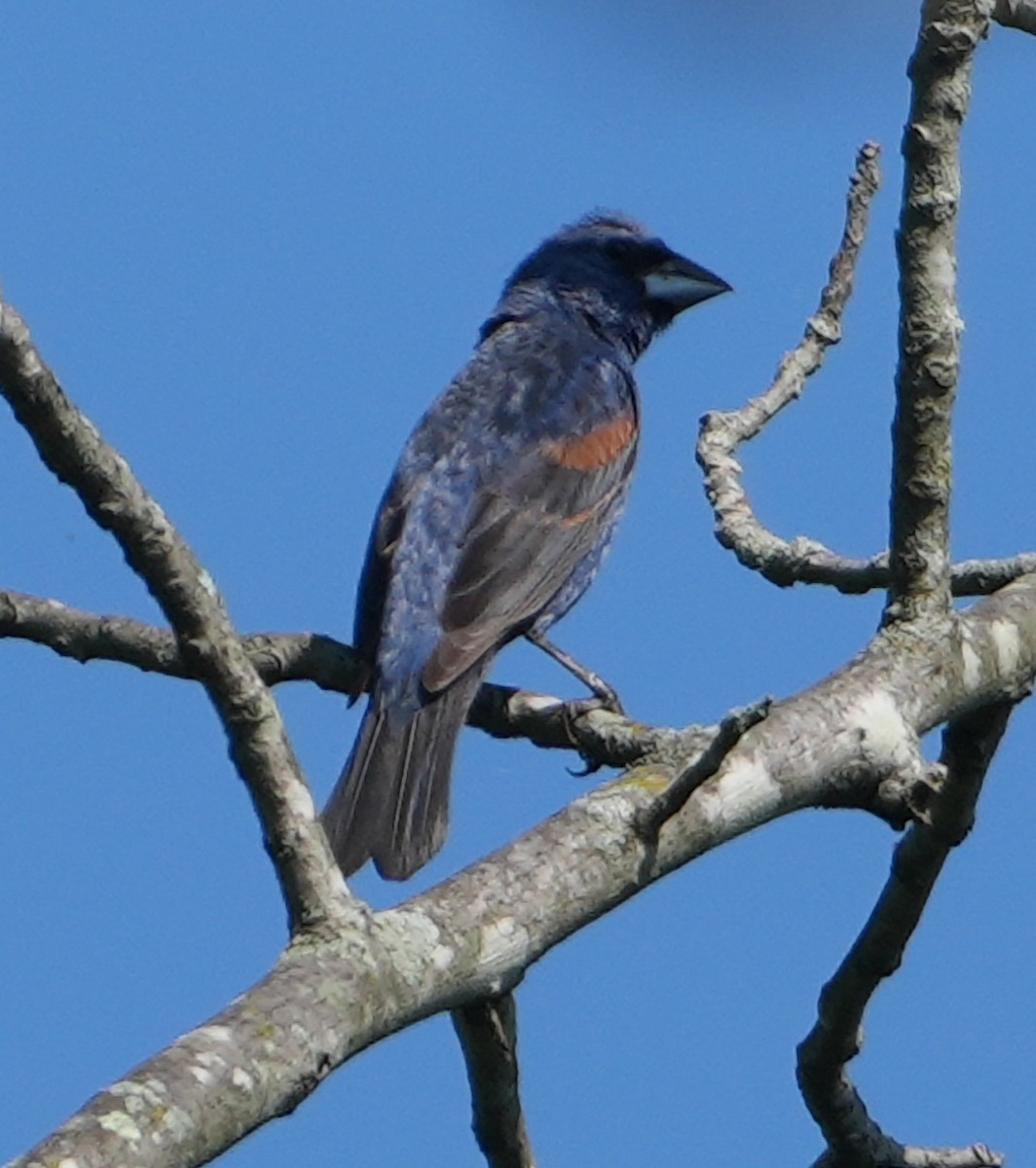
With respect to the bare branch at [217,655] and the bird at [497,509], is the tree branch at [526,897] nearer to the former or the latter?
the bare branch at [217,655]

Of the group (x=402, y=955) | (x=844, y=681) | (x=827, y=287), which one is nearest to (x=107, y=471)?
(x=402, y=955)

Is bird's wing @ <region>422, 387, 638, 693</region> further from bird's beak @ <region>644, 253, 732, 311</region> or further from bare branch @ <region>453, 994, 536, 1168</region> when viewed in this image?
bare branch @ <region>453, 994, 536, 1168</region>

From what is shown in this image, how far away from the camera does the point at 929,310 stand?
3967 millimetres

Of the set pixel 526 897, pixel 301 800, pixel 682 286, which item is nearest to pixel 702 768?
pixel 526 897

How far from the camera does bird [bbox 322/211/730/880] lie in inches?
227

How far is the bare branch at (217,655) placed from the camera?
3.11 m

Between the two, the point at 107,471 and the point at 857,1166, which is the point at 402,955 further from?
the point at 857,1166

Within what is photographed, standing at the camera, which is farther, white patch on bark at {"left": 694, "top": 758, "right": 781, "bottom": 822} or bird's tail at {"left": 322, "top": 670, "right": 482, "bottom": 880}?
bird's tail at {"left": 322, "top": 670, "right": 482, "bottom": 880}

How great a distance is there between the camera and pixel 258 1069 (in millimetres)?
2773

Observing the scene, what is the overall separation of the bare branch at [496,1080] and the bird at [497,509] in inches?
60.3

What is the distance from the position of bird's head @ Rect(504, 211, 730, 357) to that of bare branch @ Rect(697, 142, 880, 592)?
3.02 meters

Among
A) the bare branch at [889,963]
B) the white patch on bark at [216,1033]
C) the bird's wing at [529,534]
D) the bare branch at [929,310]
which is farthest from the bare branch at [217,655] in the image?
A: the bird's wing at [529,534]

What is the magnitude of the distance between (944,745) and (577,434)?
3481 millimetres

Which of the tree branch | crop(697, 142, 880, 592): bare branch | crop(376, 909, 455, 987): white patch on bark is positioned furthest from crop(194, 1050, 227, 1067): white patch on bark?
crop(697, 142, 880, 592): bare branch
